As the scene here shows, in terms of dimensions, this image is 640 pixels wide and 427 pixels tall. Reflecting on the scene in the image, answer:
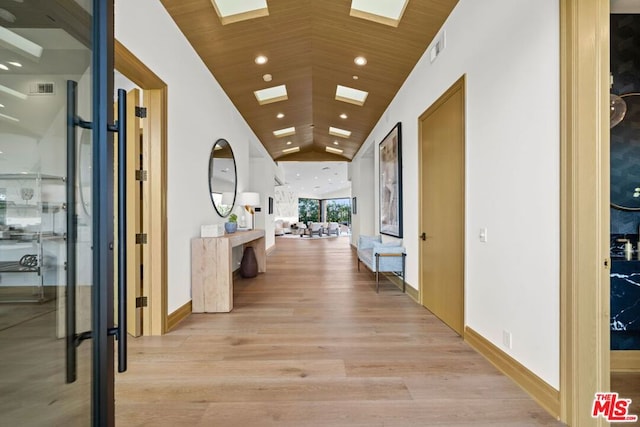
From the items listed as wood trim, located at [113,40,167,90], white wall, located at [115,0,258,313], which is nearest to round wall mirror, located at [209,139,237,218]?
white wall, located at [115,0,258,313]

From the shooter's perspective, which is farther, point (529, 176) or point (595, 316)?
point (529, 176)

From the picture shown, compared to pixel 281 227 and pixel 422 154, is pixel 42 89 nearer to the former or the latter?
pixel 422 154

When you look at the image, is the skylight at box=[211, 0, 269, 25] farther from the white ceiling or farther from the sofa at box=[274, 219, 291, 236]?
the sofa at box=[274, 219, 291, 236]

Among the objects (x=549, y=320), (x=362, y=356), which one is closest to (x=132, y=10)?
(x=362, y=356)

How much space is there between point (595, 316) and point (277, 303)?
3263mm

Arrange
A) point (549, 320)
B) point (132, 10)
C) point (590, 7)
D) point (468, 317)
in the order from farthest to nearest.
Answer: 1. point (468, 317)
2. point (132, 10)
3. point (549, 320)
4. point (590, 7)

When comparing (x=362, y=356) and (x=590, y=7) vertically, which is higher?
(x=590, y=7)

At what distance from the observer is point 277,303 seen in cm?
403

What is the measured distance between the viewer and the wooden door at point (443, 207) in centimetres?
293

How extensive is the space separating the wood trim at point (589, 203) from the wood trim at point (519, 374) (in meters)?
0.14

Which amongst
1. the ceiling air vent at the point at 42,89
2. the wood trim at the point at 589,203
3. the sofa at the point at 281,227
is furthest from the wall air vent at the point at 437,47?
the sofa at the point at 281,227

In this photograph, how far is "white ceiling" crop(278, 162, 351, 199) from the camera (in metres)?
13.4

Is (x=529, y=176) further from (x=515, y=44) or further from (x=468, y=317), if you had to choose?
(x=468, y=317)

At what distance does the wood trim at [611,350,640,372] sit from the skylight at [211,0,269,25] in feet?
15.0
